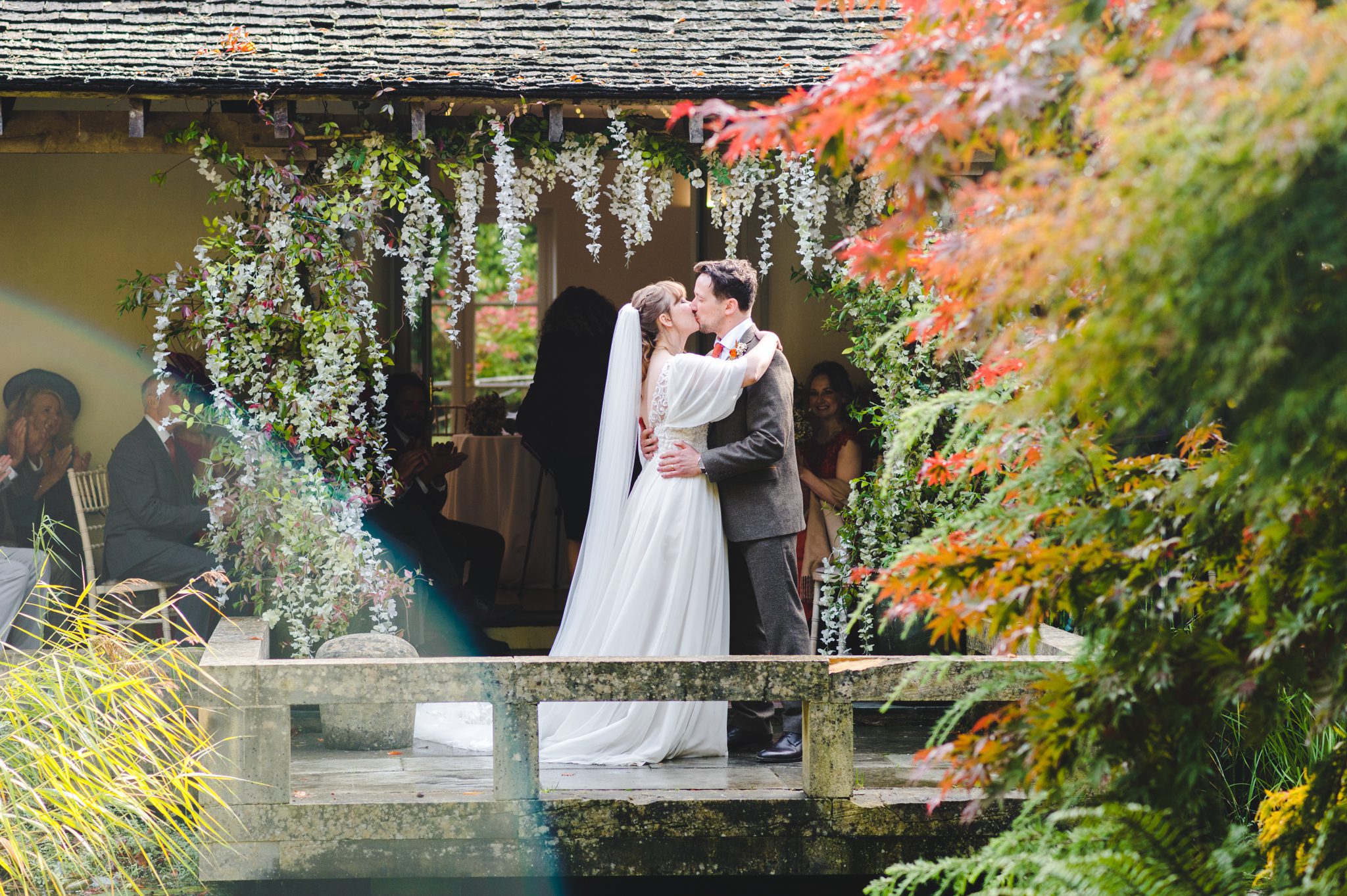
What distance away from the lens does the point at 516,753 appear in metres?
4.62

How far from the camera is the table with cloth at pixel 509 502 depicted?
939 cm

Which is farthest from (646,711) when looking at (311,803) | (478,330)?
(478,330)

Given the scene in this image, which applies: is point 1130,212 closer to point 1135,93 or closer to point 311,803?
point 1135,93

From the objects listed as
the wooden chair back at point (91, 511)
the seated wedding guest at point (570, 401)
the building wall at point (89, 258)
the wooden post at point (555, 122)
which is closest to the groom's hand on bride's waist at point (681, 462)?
the wooden post at point (555, 122)

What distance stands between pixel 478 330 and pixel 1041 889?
1488cm

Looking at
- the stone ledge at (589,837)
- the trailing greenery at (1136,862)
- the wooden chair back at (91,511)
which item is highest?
the wooden chair back at (91,511)

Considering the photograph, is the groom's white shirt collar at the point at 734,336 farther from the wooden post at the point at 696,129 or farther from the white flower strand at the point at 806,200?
the wooden post at the point at 696,129

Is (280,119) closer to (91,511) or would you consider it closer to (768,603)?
(91,511)

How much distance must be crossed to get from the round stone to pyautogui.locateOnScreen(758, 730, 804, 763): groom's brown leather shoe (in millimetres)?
1580

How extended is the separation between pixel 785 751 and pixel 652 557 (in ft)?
3.30

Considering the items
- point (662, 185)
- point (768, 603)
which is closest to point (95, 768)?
point (768, 603)

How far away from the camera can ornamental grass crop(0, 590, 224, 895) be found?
12.7 feet

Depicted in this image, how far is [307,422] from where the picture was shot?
5.69 metres

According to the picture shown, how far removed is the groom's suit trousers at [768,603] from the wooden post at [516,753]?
1.18m
